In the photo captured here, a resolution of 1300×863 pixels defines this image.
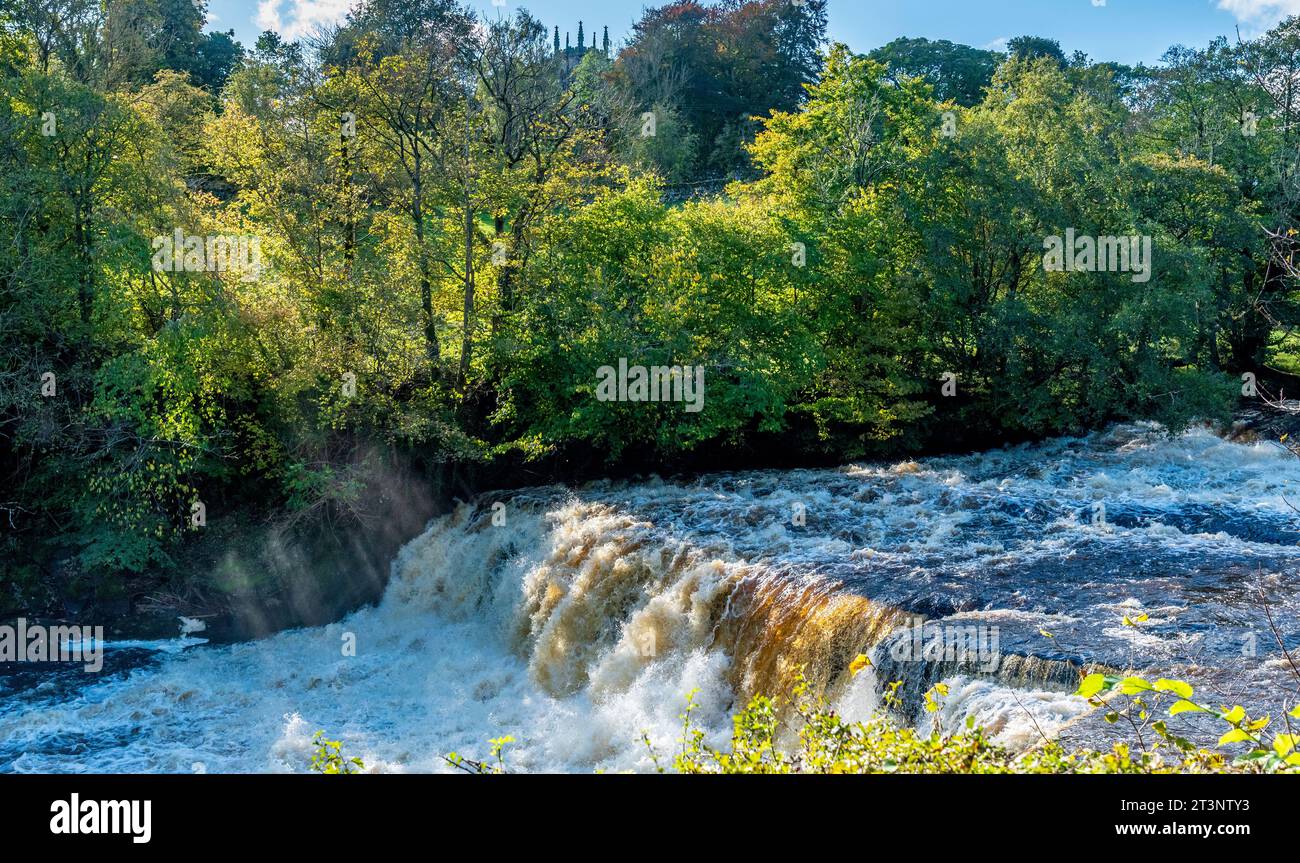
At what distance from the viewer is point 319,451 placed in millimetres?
20219

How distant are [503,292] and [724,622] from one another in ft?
37.5

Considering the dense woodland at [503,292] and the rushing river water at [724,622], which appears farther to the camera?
the dense woodland at [503,292]

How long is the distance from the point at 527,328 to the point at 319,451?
4893mm

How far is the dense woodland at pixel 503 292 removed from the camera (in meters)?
18.6

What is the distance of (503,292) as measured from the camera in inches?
861

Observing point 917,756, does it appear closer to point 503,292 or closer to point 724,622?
point 724,622

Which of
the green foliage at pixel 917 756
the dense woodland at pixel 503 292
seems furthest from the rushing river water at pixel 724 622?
the green foliage at pixel 917 756

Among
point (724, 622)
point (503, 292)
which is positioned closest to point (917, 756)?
point (724, 622)

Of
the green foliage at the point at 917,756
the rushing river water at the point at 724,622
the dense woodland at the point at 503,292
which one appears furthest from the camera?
the dense woodland at the point at 503,292

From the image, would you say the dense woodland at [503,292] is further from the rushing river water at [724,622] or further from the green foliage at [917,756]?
the green foliage at [917,756]

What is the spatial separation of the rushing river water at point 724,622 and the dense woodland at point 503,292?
2216mm

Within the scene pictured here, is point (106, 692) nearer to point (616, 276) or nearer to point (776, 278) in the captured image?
point (616, 276)

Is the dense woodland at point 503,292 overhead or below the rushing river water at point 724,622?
overhead
